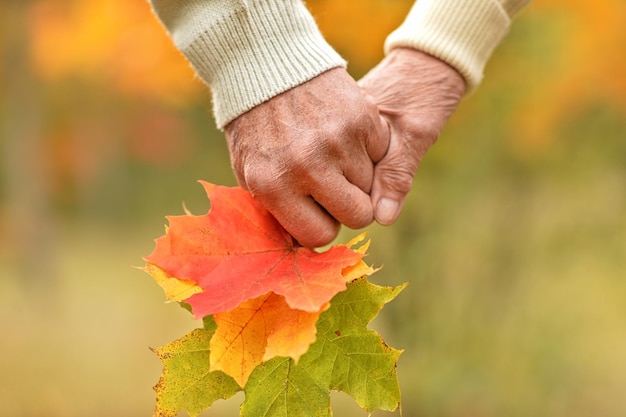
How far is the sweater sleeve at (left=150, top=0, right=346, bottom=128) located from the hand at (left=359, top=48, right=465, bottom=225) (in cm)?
25

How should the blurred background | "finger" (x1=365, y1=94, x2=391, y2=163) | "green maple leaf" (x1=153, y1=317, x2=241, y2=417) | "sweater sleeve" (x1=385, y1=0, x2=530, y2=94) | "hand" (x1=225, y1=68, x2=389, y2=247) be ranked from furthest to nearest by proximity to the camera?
the blurred background < "sweater sleeve" (x1=385, y1=0, x2=530, y2=94) < "finger" (x1=365, y1=94, x2=391, y2=163) < "hand" (x1=225, y1=68, x2=389, y2=247) < "green maple leaf" (x1=153, y1=317, x2=241, y2=417)

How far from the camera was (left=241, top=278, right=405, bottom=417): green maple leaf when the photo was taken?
4.30ft

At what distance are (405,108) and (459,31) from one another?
0.79 ft

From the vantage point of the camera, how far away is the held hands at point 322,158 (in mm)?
1441

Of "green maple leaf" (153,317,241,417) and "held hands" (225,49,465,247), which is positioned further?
"held hands" (225,49,465,247)

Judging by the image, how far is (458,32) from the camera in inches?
69.8

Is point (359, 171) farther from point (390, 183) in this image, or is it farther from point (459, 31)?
point (459, 31)

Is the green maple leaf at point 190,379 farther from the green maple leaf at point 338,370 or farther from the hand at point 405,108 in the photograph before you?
the hand at point 405,108

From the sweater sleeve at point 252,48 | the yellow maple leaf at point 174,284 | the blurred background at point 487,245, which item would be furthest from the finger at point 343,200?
the blurred background at point 487,245

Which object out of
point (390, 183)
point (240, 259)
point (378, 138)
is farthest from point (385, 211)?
point (240, 259)

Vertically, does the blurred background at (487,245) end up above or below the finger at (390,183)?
below

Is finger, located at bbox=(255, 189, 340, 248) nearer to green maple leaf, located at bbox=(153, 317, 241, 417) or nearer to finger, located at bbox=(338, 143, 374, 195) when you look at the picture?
finger, located at bbox=(338, 143, 374, 195)

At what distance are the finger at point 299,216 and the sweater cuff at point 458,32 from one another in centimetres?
56

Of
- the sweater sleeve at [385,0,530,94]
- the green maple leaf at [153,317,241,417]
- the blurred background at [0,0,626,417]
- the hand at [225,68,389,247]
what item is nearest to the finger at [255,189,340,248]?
the hand at [225,68,389,247]
